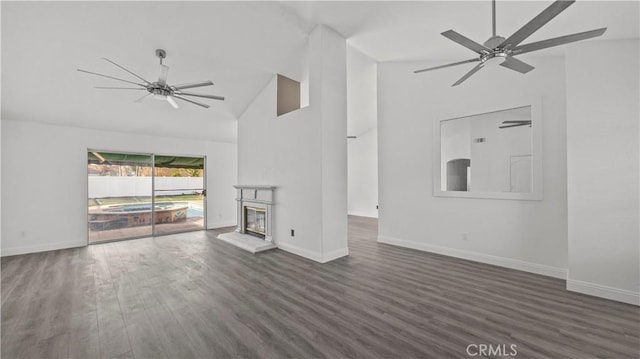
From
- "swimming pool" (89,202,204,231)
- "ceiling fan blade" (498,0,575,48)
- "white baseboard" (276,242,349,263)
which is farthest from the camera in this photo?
"swimming pool" (89,202,204,231)

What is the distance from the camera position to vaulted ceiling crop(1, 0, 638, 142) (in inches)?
113

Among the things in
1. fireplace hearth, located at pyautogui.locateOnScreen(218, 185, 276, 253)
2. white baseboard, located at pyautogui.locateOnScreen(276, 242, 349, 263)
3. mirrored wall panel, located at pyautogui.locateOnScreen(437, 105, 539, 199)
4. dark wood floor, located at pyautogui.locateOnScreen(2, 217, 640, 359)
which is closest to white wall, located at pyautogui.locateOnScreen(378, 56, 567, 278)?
mirrored wall panel, located at pyautogui.locateOnScreen(437, 105, 539, 199)

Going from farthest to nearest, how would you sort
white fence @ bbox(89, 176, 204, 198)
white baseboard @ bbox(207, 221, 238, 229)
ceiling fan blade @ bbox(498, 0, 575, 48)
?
white baseboard @ bbox(207, 221, 238, 229) → white fence @ bbox(89, 176, 204, 198) → ceiling fan blade @ bbox(498, 0, 575, 48)

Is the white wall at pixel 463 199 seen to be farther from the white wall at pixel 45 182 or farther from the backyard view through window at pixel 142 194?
the white wall at pixel 45 182

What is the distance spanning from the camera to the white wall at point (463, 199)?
337cm

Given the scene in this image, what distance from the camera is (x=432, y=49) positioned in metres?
3.96

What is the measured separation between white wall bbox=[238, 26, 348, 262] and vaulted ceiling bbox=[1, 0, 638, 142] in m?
0.56

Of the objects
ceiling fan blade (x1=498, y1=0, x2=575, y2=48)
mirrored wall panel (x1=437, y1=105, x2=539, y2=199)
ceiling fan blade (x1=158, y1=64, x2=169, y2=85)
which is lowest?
mirrored wall panel (x1=437, y1=105, x2=539, y2=199)

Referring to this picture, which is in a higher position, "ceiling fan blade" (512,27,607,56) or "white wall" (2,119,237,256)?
"ceiling fan blade" (512,27,607,56)

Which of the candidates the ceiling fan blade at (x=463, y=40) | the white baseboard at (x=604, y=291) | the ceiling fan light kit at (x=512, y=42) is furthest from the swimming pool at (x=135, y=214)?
the white baseboard at (x=604, y=291)

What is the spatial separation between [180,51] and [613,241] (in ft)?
19.8

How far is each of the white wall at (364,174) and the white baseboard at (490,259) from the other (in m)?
4.23

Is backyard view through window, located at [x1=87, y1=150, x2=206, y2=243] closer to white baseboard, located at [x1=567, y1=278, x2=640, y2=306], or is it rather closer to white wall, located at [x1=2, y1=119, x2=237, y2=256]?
white wall, located at [x1=2, y1=119, x2=237, y2=256]

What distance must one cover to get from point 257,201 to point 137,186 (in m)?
3.19
